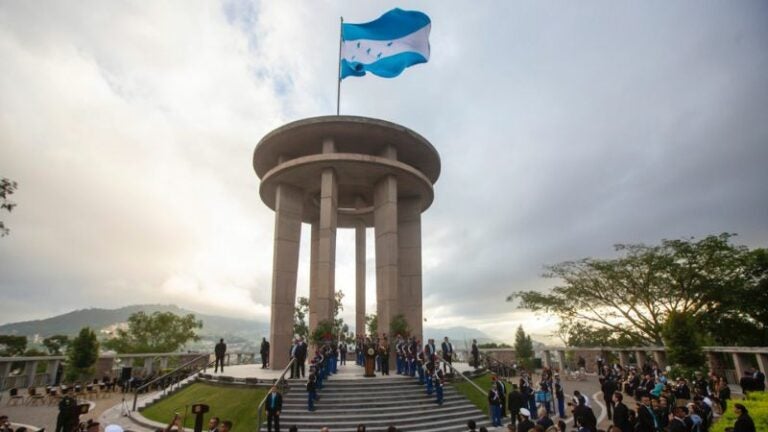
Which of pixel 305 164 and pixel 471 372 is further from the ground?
pixel 305 164

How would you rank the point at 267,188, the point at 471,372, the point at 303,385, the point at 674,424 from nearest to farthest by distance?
the point at 674,424 < the point at 303,385 < the point at 471,372 < the point at 267,188

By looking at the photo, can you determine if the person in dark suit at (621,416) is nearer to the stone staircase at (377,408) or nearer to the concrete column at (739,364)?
the stone staircase at (377,408)

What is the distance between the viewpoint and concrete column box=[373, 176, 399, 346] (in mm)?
23375

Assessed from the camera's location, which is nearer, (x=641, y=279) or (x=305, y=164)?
(x=305, y=164)

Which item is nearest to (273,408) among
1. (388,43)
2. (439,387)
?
(439,387)

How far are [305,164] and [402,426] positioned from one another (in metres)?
15.8

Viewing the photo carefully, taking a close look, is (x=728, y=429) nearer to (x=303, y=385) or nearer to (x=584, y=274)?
(x=303, y=385)

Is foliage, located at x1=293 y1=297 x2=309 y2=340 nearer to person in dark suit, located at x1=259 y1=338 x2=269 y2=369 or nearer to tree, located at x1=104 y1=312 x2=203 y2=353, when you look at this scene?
person in dark suit, located at x1=259 y1=338 x2=269 y2=369

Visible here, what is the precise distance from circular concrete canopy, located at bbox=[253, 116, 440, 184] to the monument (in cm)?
6

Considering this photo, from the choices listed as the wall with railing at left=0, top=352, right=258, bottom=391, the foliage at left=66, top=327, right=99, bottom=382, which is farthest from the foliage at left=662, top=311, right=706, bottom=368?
the foliage at left=66, top=327, right=99, bottom=382

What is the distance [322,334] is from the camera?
67.3 feet

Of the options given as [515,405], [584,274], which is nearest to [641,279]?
[584,274]

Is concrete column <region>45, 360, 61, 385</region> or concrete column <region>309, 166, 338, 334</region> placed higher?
concrete column <region>309, 166, 338, 334</region>

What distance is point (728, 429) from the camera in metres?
8.27
